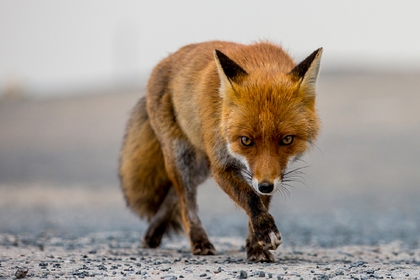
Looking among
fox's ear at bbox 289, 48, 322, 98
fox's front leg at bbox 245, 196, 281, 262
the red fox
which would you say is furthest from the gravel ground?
fox's ear at bbox 289, 48, 322, 98

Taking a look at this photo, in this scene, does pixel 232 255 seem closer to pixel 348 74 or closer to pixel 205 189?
pixel 205 189

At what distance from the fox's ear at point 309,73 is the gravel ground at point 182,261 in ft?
5.42

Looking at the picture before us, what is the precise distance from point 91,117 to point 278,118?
2905cm

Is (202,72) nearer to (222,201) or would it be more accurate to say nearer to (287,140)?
(287,140)

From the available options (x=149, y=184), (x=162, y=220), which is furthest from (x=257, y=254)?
(x=149, y=184)

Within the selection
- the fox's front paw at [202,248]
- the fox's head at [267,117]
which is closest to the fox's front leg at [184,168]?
the fox's front paw at [202,248]

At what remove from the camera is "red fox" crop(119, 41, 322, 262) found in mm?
6098

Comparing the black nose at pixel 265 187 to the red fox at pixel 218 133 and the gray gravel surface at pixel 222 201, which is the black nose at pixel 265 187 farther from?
the gray gravel surface at pixel 222 201

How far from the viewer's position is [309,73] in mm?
6410

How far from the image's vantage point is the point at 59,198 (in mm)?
18344

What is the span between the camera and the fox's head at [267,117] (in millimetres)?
5965

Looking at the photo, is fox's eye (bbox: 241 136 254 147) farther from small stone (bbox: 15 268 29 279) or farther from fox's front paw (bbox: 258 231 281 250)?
small stone (bbox: 15 268 29 279)

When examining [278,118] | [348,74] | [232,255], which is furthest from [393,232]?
[348,74]

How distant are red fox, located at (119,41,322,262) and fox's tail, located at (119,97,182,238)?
1 cm
